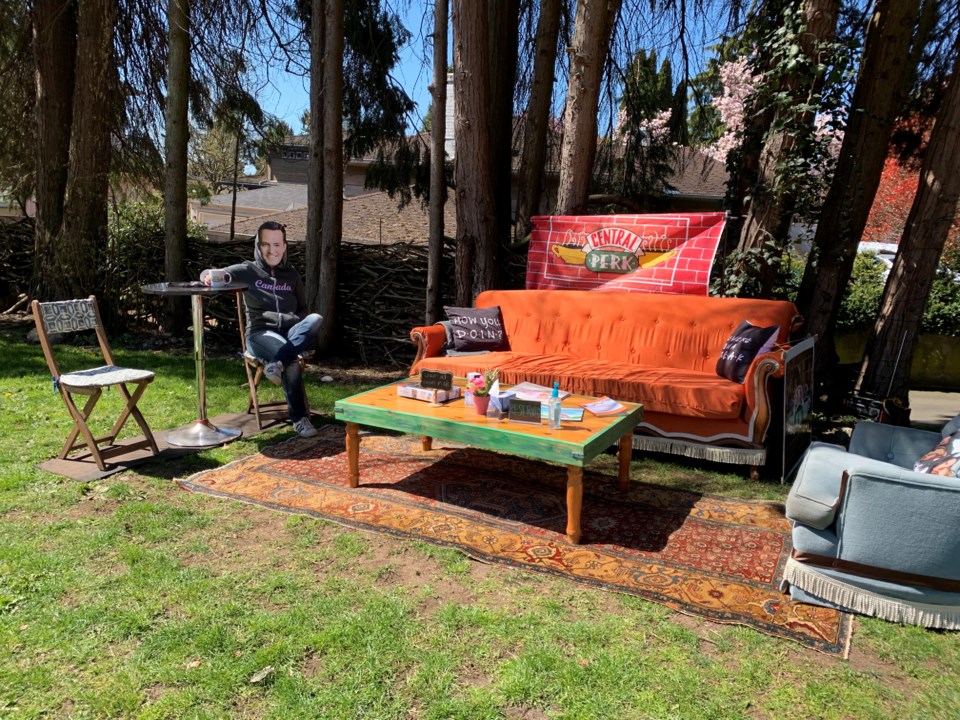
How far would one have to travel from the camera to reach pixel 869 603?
2.78 m

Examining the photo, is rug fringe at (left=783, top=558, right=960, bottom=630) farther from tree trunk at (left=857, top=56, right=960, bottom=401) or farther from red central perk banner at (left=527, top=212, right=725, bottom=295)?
tree trunk at (left=857, top=56, right=960, bottom=401)

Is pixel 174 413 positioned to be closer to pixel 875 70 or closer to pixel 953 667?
pixel 953 667

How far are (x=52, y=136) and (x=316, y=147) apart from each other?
3815mm

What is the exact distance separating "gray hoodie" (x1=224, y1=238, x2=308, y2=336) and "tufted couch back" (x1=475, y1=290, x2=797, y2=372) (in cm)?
193

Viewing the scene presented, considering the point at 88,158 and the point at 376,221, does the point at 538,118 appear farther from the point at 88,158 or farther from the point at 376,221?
the point at 376,221

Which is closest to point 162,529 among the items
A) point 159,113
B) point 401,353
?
point 401,353

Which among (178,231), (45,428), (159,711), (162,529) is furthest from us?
(178,231)

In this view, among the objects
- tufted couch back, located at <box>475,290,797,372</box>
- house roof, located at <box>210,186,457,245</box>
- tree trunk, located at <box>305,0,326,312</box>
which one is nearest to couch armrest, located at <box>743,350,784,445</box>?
tufted couch back, located at <box>475,290,797,372</box>

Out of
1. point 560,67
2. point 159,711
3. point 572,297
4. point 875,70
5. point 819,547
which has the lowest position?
point 159,711

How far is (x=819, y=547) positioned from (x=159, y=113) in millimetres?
9818

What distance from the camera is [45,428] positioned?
484 cm

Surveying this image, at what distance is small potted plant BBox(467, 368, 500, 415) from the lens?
3.80 metres

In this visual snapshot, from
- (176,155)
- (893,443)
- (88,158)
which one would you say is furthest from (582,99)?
(88,158)

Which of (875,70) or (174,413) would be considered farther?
(875,70)
